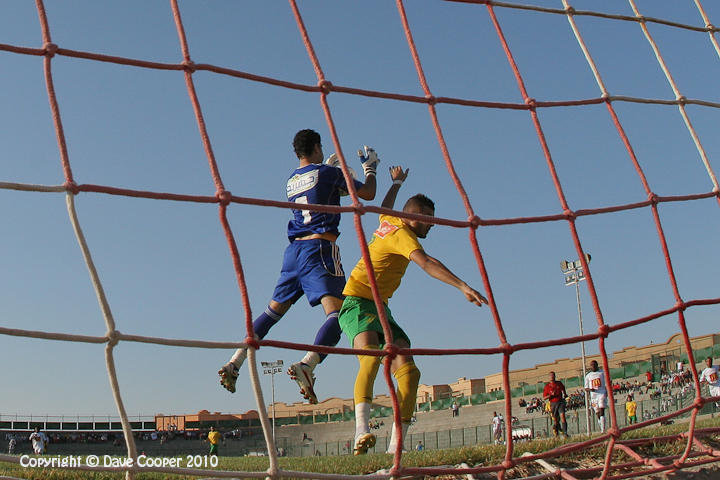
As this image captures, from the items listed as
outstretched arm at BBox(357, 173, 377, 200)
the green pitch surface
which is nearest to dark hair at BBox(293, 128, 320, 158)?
outstretched arm at BBox(357, 173, 377, 200)

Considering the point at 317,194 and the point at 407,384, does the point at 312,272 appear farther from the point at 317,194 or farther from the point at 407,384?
the point at 407,384

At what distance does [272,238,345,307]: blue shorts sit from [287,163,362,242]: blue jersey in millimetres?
95

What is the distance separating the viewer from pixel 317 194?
15.8ft

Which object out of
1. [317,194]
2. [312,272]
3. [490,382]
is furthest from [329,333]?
[490,382]

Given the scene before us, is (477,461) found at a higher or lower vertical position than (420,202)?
lower

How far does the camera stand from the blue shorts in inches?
186

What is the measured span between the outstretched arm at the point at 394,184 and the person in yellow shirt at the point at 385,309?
136 mm

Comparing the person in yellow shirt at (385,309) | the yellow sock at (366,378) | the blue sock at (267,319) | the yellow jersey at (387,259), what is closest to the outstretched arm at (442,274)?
the person in yellow shirt at (385,309)

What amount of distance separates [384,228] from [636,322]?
1516 millimetres

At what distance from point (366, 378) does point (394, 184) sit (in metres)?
1.28

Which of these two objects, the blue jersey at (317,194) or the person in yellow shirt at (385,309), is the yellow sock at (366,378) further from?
the blue jersey at (317,194)

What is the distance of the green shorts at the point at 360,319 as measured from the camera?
14.2 feet

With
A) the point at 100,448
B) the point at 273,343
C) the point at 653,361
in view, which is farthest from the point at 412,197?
the point at 100,448

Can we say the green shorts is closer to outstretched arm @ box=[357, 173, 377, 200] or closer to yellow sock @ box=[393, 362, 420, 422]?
yellow sock @ box=[393, 362, 420, 422]
